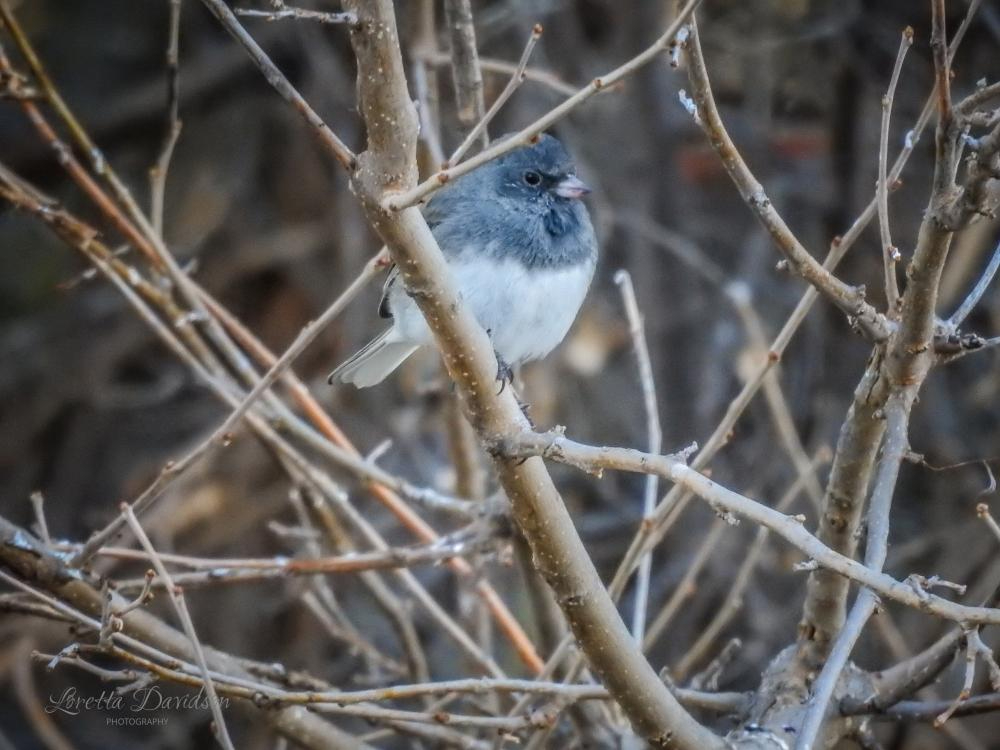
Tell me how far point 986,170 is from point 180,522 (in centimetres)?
294

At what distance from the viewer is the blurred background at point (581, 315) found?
12.1ft

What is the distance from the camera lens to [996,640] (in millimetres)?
3227

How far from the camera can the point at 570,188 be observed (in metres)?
2.60

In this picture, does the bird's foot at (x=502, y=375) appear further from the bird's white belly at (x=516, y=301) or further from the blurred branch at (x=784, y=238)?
the blurred branch at (x=784, y=238)

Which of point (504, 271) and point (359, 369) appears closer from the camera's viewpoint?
point (504, 271)

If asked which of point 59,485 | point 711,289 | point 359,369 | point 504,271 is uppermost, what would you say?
point 711,289

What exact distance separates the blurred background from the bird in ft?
3.25

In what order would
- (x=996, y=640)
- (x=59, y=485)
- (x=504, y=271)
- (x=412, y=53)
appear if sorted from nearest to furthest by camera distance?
(x=504, y=271) < (x=412, y=53) < (x=996, y=640) < (x=59, y=485)

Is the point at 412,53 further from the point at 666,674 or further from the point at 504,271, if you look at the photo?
the point at 666,674

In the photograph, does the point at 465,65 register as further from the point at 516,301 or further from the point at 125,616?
the point at 125,616

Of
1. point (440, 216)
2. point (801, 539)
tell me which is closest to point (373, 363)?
point (440, 216)

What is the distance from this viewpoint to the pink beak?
2.59 metres

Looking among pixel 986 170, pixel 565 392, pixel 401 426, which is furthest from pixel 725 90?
pixel 986 170

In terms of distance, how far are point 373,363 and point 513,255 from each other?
0.45 metres
